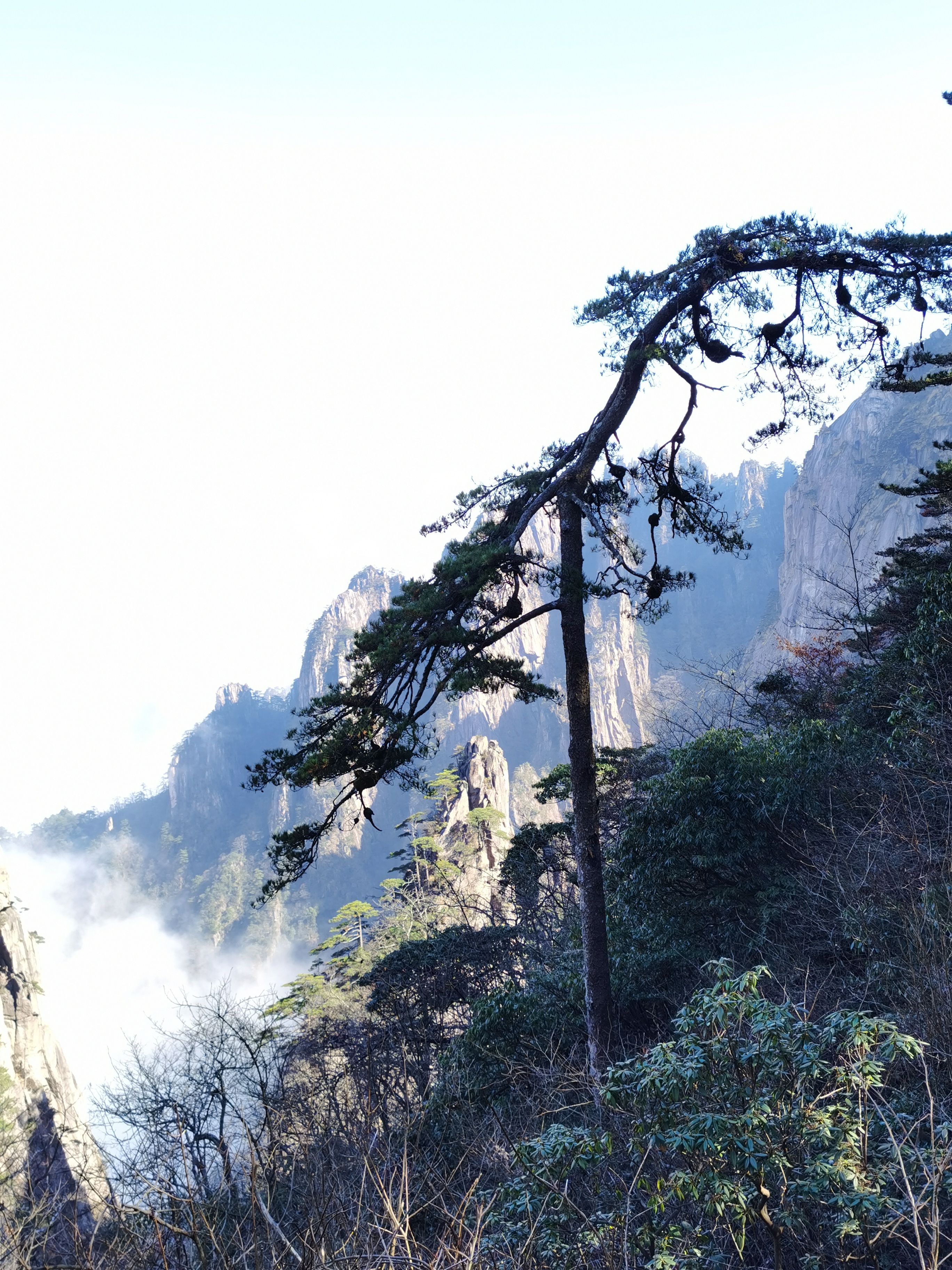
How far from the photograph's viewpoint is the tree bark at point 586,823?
8.60m

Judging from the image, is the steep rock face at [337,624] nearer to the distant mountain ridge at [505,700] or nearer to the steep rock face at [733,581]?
the distant mountain ridge at [505,700]

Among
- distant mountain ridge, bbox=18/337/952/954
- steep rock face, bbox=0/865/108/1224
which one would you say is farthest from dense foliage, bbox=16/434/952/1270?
distant mountain ridge, bbox=18/337/952/954

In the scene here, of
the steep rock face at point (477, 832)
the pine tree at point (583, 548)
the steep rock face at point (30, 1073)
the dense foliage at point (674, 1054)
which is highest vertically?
the pine tree at point (583, 548)

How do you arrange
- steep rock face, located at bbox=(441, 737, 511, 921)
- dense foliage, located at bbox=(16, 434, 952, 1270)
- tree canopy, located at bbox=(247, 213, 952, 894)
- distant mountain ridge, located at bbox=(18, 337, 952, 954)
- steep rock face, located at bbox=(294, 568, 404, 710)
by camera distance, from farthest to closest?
steep rock face, located at bbox=(294, 568, 404, 710), distant mountain ridge, located at bbox=(18, 337, 952, 954), steep rock face, located at bbox=(441, 737, 511, 921), tree canopy, located at bbox=(247, 213, 952, 894), dense foliage, located at bbox=(16, 434, 952, 1270)

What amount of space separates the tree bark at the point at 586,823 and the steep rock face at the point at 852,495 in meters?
53.1

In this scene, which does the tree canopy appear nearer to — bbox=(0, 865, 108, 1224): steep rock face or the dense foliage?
the dense foliage

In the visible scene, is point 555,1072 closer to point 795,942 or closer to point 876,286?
point 795,942

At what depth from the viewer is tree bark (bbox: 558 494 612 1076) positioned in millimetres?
8602

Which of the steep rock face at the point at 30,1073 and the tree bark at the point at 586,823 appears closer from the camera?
the tree bark at the point at 586,823

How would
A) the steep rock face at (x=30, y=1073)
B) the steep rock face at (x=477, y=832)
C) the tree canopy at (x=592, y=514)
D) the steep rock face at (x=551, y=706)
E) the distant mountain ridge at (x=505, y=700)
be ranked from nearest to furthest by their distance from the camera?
1. the tree canopy at (x=592, y=514)
2. the steep rock face at (x=30, y=1073)
3. the steep rock face at (x=477, y=832)
4. the distant mountain ridge at (x=505, y=700)
5. the steep rock face at (x=551, y=706)

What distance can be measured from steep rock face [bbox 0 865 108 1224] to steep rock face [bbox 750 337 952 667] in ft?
170

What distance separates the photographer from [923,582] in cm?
1138

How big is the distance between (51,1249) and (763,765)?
1246 centimetres

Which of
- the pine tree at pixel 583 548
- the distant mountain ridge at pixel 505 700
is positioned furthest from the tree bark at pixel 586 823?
the distant mountain ridge at pixel 505 700
